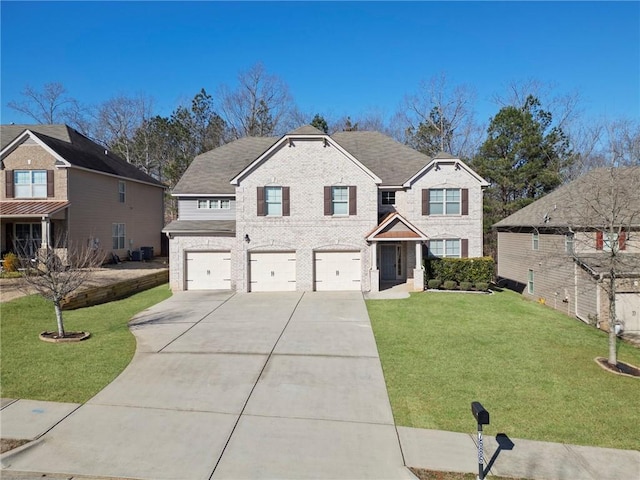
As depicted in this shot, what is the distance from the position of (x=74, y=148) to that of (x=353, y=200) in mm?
17685

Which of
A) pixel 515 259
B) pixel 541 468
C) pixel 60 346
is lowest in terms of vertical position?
pixel 541 468

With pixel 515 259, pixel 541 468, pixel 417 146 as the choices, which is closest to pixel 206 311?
pixel 541 468

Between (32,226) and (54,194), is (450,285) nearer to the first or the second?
(54,194)

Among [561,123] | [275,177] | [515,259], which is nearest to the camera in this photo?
[275,177]

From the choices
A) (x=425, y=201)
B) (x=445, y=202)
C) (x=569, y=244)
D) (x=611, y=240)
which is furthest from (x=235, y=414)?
(x=569, y=244)

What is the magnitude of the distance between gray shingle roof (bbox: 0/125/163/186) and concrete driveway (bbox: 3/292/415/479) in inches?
607

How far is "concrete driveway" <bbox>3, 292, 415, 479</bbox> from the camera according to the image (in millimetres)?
5336

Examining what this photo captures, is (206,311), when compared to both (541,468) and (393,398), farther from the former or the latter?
(541,468)

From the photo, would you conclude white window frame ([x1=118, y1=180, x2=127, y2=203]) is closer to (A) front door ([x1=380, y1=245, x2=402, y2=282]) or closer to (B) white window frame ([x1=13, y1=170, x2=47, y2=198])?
(B) white window frame ([x1=13, y1=170, x2=47, y2=198])

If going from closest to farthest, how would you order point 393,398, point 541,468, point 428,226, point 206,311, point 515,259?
point 541,468 → point 393,398 → point 206,311 → point 428,226 → point 515,259

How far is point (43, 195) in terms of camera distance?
2119 cm

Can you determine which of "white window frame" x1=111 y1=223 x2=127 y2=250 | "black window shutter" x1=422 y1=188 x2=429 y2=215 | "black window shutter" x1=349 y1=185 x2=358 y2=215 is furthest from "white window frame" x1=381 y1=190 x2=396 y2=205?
"white window frame" x1=111 y1=223 x2=127 y2=250

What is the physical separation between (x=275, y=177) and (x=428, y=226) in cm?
848

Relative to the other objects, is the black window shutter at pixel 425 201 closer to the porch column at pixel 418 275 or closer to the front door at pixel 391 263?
the front door at pixel 391 263
